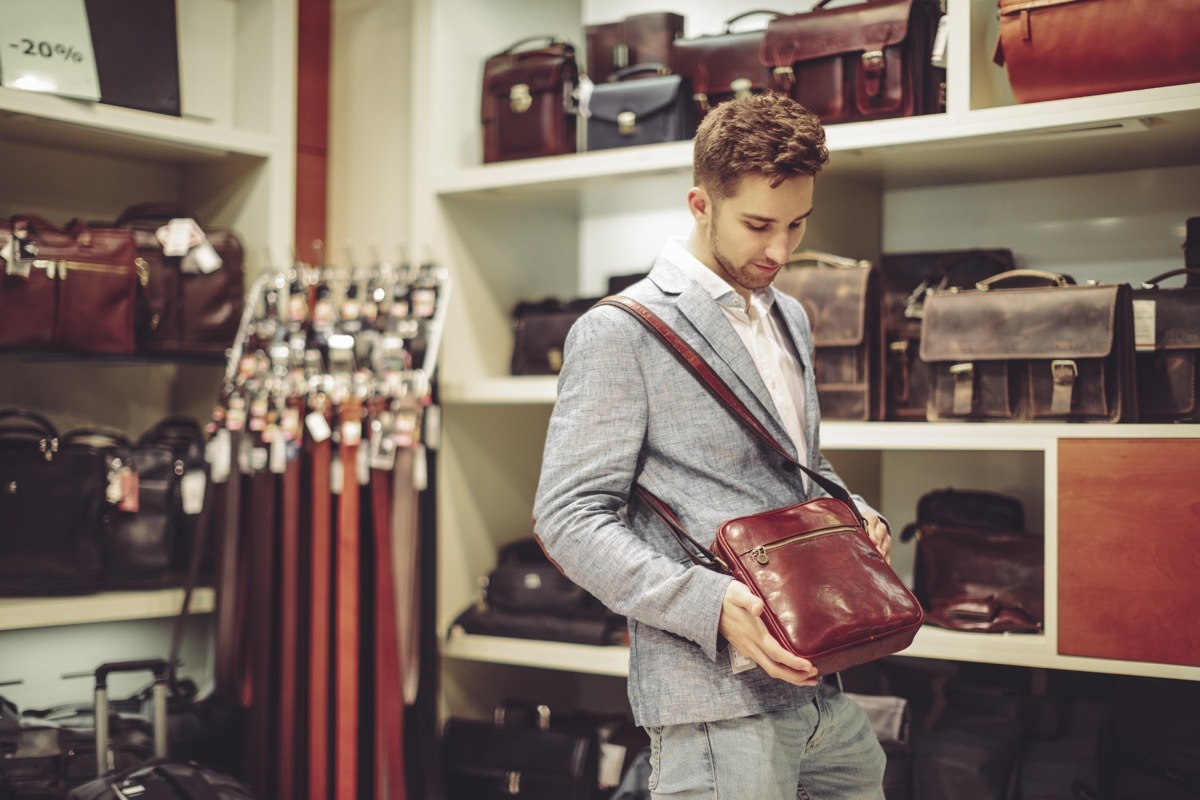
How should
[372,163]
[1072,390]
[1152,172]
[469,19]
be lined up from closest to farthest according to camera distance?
1. [1072,390]
2. [1152,172]
3. [469,19]
4. [372,163]

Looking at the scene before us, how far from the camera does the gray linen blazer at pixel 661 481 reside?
63.2 inches

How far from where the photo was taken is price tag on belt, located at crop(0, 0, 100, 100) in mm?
2875

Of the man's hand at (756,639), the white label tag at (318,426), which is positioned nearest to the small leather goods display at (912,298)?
the man's hand at (756,639)

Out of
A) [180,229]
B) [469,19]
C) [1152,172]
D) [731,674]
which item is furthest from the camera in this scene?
[469,19]

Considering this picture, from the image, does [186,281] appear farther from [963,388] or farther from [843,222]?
[963,388]

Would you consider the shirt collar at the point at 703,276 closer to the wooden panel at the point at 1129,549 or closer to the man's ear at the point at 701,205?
the man's ear at the point at 701,205

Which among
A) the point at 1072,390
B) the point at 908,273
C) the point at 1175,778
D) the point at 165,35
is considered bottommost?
the point at 1175,778

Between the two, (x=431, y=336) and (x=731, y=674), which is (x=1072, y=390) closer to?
(x=731, y=674)

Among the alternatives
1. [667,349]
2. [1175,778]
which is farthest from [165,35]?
[1175,778]

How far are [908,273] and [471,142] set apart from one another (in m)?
1.32

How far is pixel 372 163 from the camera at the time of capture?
3619mm

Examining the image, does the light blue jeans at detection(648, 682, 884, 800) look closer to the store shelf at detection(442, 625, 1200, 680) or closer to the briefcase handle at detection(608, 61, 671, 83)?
the store shelf at detection(442, 625, 1200, 680)

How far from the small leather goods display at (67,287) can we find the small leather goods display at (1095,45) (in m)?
2.24

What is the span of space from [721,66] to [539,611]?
151 cm
